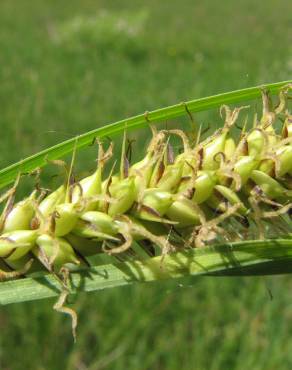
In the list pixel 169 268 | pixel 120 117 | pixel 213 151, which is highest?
pixel 213 151

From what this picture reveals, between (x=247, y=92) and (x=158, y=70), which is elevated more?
(x=247, y=92)

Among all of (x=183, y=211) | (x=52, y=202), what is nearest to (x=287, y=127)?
(x=183, y=211)

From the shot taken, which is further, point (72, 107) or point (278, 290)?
point (72, 107)

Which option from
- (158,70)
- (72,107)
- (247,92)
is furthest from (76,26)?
(247,92)

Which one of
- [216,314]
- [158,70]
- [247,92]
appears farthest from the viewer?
[158,70]

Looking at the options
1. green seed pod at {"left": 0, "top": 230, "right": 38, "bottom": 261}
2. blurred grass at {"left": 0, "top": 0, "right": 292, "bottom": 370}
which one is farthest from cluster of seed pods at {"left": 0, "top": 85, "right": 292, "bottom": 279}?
blurred grass at {"left": 0, "top": 0, "right": 292, "bottom": 370}

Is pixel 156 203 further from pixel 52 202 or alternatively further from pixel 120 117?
pixel 120 117

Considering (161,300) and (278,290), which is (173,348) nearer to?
(161,300)
